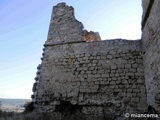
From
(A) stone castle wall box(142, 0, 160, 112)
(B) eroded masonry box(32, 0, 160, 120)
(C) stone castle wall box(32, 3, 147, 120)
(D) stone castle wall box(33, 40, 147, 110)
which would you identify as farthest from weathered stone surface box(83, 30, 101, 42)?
(A) stone castle wall box(142, 0, 160, 112)

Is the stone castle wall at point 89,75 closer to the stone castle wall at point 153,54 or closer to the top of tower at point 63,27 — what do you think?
the top of tower at point 63,27

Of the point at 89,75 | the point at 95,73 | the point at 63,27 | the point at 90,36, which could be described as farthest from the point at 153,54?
the point at 63,27

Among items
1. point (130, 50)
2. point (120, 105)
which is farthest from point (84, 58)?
point (120, 105)

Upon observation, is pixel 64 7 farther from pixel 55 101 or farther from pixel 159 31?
pixel 159 31

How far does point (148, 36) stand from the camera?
4988mm

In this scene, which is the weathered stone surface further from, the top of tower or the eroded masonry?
the top of tower

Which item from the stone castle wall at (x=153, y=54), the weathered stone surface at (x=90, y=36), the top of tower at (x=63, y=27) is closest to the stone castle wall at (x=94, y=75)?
the top of tower at (x=63, y=27)

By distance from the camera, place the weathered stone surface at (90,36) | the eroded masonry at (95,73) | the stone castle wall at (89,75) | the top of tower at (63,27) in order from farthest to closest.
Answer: the weathered stone surface at (90,36)
the top of tower at (63,27)
the stone castle wall at (89,75)
the eroded masonry at (95,73)

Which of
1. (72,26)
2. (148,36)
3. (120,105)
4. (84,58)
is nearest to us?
(148,36)

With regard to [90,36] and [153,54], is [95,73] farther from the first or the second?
[153,54]

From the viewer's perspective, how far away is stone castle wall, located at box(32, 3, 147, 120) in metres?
5.45

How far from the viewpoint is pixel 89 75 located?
6008mm

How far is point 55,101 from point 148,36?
3990mm

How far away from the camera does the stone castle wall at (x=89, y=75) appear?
17.9ft
